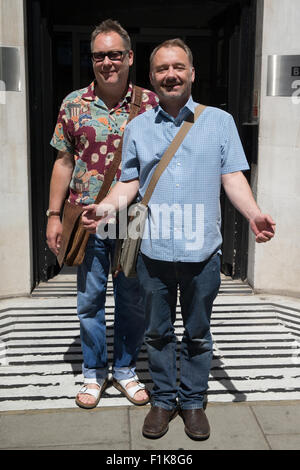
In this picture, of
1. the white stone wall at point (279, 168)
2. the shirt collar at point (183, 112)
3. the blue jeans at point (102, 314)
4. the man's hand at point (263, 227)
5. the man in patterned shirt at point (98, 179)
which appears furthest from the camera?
the white stone wall at point (279, 168)

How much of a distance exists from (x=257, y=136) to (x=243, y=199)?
8.08 feet

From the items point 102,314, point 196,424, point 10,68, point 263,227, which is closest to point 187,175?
point 263,227

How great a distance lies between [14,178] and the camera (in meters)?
4.97

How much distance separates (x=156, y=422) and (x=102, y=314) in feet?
2.28

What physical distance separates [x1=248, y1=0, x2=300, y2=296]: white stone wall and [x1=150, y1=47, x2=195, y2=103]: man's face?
A: 246 centimetres

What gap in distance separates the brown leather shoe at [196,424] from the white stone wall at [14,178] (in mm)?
2594

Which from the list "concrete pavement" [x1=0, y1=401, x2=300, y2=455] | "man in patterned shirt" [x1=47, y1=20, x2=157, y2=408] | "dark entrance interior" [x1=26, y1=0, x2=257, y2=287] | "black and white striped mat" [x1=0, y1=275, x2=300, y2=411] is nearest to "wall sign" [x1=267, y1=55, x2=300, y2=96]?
"dark entrance interior" [x1=26, y1=0, x2=257, y2=287]

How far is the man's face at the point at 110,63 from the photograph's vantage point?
2920 millimetres

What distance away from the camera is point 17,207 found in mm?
5023

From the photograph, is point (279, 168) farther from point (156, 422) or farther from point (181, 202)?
point (156, 422)

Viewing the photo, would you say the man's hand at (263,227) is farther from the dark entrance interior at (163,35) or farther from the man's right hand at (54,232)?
the dark entrance interior at (163,35)

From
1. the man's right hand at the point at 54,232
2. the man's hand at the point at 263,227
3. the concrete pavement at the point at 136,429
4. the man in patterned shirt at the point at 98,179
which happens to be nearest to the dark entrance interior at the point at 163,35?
the man's right hand at the point at 54,232

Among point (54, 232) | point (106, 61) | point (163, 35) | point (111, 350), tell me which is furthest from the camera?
point (163, 35)

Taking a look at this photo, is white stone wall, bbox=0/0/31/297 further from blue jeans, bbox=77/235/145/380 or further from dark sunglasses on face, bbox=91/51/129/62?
dark sunglasses on face, bbox=91/51/129/62
